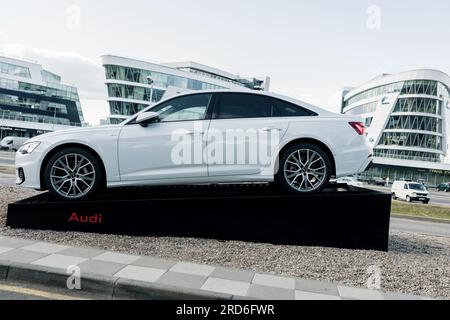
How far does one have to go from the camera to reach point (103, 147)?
5.67 metres

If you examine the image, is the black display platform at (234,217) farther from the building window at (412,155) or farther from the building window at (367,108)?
the building window at (367,108)

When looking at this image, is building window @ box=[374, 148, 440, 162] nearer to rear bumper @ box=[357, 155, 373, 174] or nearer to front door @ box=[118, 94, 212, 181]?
rear bumper @ box=[357, 155, 373, 174]

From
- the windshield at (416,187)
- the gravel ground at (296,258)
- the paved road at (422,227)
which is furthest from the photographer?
the windshield at (416,187)

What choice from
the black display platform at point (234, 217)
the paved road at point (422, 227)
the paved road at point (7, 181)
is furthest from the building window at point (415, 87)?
the black display platform at point (234, 217)

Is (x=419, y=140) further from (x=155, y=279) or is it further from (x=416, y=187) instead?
(x=155, y=279)

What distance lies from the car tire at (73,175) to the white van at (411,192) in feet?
84.9

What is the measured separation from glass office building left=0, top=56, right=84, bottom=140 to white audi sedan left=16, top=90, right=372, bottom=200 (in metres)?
68.8

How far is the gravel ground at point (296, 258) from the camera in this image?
4762mm

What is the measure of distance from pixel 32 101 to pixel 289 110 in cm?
7960

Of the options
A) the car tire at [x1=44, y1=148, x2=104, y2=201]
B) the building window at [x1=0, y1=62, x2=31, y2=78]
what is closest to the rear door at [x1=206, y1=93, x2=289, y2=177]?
the car tire at [x1=44, y1=148, x2=104, y2=201]

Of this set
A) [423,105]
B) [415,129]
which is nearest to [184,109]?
[415,129]

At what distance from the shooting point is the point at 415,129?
222ft
